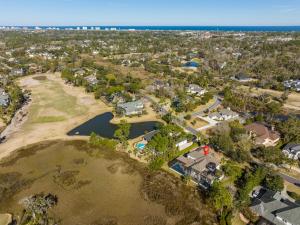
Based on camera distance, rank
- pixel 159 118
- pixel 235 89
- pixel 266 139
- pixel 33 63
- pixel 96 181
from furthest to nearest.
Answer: pixel 33 63 < pixel 235 89 < pixel 159 118 < pixel 266 139 < pixel 96 181

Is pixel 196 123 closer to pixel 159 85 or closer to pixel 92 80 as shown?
pixel 159 85

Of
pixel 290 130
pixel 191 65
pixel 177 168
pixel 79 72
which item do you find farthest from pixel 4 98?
pixel 191 65

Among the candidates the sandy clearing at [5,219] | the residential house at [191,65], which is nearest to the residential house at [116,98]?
the sandy clearing at [5,219]

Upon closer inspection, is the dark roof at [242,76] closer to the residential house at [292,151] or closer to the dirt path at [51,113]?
the dirt path at [51,113]

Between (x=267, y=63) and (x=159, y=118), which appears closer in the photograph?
(x=159, y=118)

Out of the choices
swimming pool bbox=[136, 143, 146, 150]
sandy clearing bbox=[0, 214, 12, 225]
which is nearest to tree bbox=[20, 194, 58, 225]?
sandy clearing bbox=[0, 214, 12, 225]

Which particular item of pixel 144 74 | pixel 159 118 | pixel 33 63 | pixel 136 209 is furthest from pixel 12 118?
pixel 33 63

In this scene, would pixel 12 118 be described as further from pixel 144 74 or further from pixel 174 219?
pixel 144 74

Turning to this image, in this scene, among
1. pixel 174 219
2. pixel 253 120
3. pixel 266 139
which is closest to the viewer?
pixel 174 219
